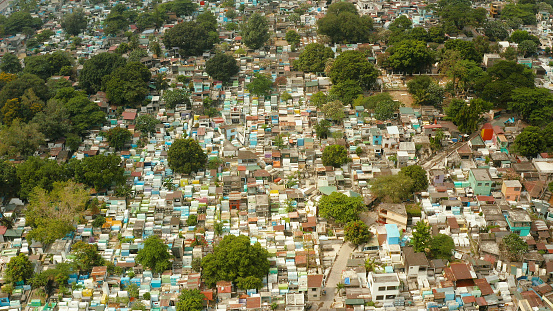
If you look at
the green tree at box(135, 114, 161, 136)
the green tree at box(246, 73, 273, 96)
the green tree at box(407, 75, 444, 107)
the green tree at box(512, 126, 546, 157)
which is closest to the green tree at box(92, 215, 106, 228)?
the green tree at box(135, 114, 161, 136)

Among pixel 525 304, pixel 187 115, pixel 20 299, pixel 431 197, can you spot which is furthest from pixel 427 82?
pixel 20 299

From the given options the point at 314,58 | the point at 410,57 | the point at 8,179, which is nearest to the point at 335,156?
the point at 314,58

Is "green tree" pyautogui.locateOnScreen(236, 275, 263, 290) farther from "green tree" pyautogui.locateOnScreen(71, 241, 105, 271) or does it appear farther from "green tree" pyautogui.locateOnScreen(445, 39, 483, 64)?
"green tree" pyautogui.locateOnScreen(445, 39, 483, 64)

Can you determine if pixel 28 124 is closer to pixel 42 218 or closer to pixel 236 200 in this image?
pixel 42 218

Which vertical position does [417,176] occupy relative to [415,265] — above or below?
below

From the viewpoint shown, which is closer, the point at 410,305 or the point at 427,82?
the point at 410,305

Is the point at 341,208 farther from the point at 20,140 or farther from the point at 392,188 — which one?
the point at 20,140
